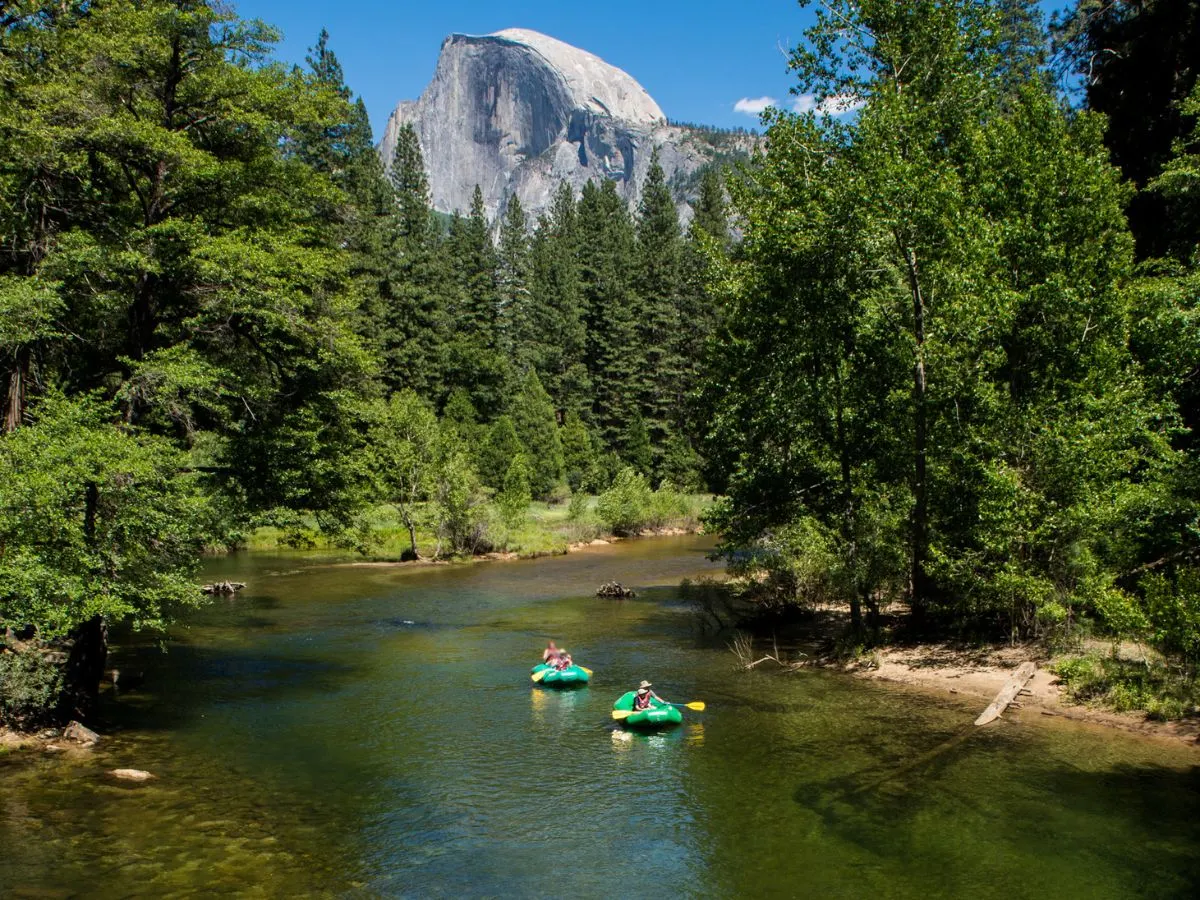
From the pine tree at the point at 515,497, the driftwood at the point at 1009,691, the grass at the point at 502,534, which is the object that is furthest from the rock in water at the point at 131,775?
the pine tree at the point at 515,497

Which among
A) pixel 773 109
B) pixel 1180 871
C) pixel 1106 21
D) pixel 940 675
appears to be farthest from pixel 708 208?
pixel 1180 871

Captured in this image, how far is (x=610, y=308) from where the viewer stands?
88125mm

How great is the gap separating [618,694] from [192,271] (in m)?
13.9

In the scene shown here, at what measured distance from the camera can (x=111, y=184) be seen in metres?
20.7

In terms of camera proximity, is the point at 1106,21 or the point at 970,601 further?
the point at 1106,21

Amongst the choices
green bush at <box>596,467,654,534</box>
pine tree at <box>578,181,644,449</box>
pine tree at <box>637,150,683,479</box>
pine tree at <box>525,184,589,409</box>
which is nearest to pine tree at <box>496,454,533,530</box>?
green bush at <box>596,467,654,534</box>

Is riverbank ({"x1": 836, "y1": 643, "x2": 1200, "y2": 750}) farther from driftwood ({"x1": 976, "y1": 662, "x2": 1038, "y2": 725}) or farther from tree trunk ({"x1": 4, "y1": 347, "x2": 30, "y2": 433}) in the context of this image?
tree trunk ({"x1": 4, "y1": 347, "x2": 30, "y2": 433})

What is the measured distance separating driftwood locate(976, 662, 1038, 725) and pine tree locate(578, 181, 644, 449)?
59.7 metres

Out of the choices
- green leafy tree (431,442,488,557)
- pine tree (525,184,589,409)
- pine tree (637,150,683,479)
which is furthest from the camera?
pine tree (525,184,589,409)

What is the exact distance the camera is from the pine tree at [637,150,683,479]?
266 ft

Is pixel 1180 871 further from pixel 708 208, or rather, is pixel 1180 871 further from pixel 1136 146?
pixel 708 208

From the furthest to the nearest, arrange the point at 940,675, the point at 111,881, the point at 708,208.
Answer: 1. the point at 708,208
2. the point at 940,675
3. the point at 111,881

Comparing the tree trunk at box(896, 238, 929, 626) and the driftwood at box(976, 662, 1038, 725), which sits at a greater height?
the tree trunk at box(896, 238, 929, 626)

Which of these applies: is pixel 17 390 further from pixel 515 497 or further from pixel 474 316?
pixel 474 316
